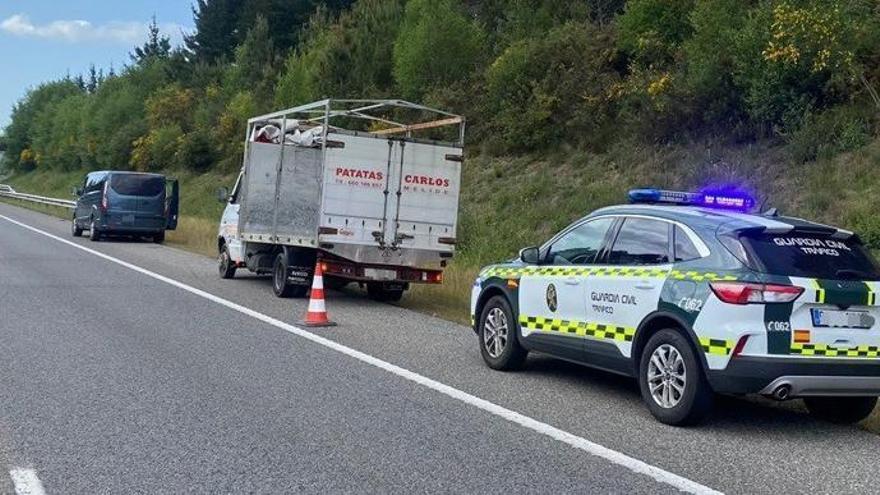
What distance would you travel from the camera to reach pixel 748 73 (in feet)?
67.8

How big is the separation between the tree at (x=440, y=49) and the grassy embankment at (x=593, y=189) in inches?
205

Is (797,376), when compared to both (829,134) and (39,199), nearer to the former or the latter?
(829,134)

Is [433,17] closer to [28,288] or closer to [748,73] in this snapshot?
[748,73]

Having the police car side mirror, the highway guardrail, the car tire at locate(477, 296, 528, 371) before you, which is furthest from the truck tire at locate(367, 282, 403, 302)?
the highway guardrail

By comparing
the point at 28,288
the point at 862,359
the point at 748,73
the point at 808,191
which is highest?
the point at 748,73

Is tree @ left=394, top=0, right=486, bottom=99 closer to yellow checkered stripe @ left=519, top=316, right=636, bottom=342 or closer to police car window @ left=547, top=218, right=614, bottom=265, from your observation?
police car window @ left=547, top=218, right=614, bottom=265

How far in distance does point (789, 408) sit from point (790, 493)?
2.76 m

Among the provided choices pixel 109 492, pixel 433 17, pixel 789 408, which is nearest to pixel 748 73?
pixel 789 408

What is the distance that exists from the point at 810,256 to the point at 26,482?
532cm

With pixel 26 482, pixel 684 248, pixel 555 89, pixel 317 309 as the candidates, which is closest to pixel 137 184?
pixel 555 89

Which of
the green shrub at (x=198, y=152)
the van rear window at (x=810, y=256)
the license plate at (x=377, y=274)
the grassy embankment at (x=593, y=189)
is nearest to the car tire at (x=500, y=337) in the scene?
the van rear window at (x=810, y=256)

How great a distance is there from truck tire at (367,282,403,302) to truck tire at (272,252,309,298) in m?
1.08

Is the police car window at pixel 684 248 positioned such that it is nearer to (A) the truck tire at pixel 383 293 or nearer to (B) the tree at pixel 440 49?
(A) the truck tire at pixel 383 293

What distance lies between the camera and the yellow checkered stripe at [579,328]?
775cm
